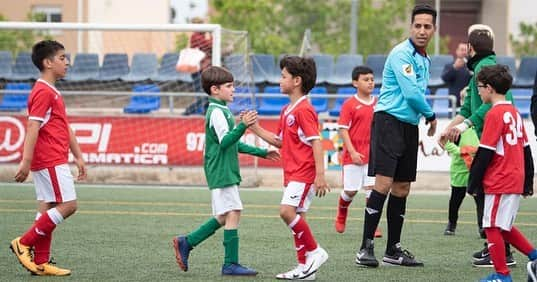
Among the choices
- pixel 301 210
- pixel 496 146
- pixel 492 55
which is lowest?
pixel 301 210

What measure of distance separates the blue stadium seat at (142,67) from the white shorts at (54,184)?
1421 centimetres

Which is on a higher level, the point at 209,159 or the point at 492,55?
the point at 492,55

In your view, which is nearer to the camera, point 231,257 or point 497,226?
point 497,226

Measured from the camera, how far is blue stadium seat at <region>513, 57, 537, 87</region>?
23625 mm

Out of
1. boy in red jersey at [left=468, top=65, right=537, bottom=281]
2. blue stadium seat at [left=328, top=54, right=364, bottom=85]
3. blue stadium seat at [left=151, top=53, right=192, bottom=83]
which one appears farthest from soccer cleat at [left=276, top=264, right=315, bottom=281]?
blue stadium seat at [left=328, top=54, right=364, bottom=85]

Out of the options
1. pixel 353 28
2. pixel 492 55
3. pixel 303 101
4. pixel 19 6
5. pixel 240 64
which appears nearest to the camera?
pixel 303 101

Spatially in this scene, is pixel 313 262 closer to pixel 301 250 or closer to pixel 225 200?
pixel 301 250

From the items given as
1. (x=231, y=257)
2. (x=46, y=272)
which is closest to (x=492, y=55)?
(x=231, y=257)

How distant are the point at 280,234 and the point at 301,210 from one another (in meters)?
2.74

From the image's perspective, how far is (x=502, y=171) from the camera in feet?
25.6

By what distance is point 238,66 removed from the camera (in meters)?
18.8

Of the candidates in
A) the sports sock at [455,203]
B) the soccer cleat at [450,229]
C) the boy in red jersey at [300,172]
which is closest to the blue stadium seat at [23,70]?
the sports sock at [455,203]

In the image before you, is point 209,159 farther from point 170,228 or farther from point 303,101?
point 170,228

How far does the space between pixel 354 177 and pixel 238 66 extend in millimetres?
7337
